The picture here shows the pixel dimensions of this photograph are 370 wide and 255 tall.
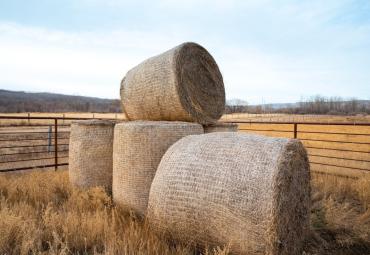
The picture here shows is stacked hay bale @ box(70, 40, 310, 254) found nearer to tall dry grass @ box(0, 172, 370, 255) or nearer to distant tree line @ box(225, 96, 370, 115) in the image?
tall dry grass @ box(0, 172, 370, 255)

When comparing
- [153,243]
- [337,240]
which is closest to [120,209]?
[153,243]

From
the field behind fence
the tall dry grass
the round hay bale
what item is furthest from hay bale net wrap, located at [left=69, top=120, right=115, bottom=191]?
the field behind fence

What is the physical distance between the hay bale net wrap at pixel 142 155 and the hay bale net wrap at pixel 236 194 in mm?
560

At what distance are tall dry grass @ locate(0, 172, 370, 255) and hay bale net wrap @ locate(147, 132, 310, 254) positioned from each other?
19 centimetres

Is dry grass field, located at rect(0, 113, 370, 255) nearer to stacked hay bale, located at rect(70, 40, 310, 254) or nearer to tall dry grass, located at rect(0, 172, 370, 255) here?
tall dry grass, located at rect(0, 172, 370, 255)

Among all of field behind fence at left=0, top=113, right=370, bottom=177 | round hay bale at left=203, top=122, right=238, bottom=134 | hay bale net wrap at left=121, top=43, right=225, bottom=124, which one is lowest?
field behind fence at left=0, top=113, right=370, bottom=177

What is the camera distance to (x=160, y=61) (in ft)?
16.7

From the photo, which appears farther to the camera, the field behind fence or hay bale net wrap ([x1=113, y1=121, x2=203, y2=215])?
the field behind fence

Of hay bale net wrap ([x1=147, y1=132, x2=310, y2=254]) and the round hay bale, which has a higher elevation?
the round hay bale

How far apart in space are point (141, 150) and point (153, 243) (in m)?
1.19

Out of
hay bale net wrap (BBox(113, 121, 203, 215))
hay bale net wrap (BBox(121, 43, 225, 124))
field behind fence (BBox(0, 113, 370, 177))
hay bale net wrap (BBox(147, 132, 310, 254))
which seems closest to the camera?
hay bale net wrap (BBox(147, 132, 310, 254))

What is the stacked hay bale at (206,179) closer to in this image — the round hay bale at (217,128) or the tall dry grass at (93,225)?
the round hay bale at (217,128)

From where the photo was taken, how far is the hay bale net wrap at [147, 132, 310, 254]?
9.17 feet

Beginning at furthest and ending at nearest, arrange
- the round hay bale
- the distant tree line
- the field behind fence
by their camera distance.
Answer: the distant tree line
the field behind fence
the round hay bale
